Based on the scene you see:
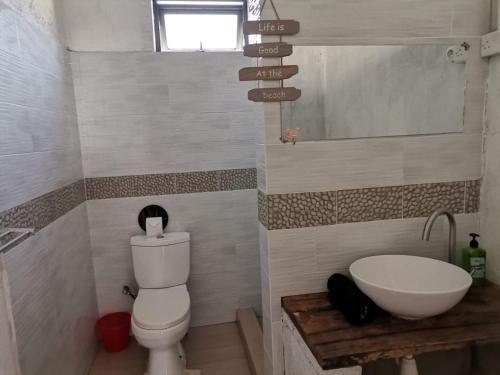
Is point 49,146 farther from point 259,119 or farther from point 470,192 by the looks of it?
point 470,192

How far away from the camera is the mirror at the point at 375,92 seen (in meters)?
1.48

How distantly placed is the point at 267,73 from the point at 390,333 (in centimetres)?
105

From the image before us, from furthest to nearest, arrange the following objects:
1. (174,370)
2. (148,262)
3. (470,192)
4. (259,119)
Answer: (148,262), (174,370), (470,192), (259,119)

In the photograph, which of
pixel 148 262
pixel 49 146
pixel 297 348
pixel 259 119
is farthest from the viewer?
pixel 148 262

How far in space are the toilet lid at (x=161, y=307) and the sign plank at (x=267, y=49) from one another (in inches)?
54.6

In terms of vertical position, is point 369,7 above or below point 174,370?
above

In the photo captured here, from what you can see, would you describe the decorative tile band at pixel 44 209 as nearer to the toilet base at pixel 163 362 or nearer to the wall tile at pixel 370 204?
the toilet base at pixel 163 362

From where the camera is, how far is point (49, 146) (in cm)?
177

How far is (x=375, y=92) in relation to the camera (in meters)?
1.60

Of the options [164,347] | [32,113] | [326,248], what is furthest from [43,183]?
[326,248]

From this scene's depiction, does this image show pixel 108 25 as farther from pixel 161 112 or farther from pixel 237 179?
pixel 237 179

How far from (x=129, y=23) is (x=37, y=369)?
1.99m

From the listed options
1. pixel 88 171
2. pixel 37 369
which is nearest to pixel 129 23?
pixel 88 171

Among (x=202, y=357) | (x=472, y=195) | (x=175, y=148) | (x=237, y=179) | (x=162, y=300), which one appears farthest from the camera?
(x=237, y=179)
